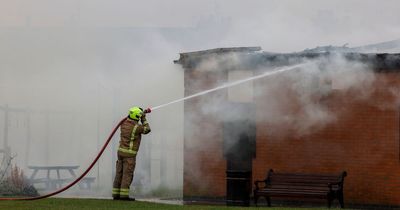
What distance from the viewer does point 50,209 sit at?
569 inches

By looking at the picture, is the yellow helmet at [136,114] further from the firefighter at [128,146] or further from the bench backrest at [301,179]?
the bench backrest at [301,179]

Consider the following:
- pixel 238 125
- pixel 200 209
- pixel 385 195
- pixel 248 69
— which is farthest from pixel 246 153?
pixel 200 209

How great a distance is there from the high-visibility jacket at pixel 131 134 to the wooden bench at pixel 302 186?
2685 millimetres

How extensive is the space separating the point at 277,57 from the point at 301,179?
2.73 meters

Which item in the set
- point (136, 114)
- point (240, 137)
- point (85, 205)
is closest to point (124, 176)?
point (136, 114)

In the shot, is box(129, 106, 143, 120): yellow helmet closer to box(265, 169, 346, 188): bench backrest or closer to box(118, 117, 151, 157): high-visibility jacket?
box(118, 117, 151, 157): high-visibility jacket

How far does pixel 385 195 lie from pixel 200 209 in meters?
5.19

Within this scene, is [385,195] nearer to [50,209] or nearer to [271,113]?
[271,113]

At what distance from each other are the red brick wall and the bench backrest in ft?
2.70

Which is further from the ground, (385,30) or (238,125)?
(385,30)

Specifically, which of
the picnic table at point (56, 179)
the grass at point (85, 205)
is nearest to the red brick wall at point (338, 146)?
the grass at point (85, 205)

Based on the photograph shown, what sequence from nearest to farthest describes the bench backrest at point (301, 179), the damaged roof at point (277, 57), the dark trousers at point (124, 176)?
the dark trousers at point (124, 176), the bench backrest at point (301, 179), the damaged roof at point (277, 57)

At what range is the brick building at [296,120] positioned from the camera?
60.1 feet

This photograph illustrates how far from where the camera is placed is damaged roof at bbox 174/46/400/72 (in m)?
18.2
